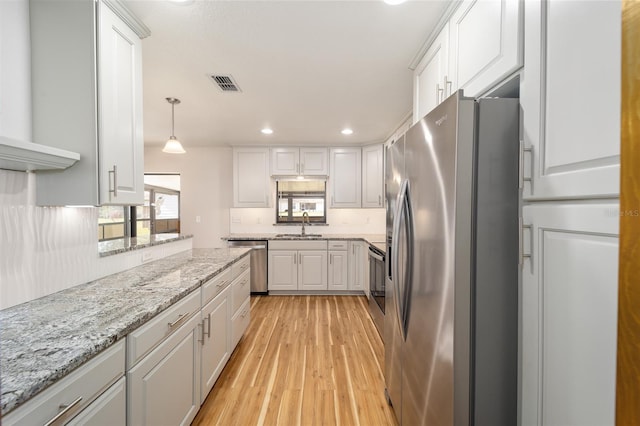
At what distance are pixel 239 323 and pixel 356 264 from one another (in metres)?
2.27

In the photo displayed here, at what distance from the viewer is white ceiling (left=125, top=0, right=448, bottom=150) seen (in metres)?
1.63

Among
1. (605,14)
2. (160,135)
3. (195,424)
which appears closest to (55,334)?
(195,424)

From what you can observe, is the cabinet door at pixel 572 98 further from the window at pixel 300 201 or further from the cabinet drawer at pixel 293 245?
the window at pixel 300 201

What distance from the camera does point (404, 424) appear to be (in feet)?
5.06

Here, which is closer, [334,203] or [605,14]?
[605,14]

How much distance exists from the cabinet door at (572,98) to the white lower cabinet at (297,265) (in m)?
3.68

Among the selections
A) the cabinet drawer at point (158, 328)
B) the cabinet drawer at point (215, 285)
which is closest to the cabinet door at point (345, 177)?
the cabinet drawer at point (215, 285)

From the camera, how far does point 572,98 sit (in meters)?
0.84

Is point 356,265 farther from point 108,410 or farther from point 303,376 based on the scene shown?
point 108,410

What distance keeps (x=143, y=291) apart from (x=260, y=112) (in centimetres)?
230

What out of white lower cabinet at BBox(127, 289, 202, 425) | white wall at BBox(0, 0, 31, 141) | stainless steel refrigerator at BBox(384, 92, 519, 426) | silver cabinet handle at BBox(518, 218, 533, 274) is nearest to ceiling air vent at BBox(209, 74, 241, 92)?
white wall at BBox(0, 0, 31, 141)

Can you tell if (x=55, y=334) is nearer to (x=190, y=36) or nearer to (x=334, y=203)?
(x=190, y=36)

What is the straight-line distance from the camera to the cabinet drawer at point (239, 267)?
8.21 feet

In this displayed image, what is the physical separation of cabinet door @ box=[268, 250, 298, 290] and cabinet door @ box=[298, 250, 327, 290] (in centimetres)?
8
